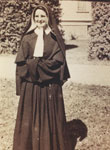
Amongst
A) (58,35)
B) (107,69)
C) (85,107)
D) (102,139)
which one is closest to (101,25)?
(107,69)

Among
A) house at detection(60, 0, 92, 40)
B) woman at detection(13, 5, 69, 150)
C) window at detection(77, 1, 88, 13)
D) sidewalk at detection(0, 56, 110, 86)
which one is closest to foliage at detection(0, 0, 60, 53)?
sidewalk at detection(0, 56, 110, 86)

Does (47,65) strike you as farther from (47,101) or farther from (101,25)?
(101,25)

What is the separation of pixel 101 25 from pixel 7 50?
2820mm

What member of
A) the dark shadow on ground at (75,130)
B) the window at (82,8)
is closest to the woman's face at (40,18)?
the dark shadow on ground at (75,130)

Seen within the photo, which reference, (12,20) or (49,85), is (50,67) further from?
(12,20)

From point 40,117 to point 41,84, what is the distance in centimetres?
35

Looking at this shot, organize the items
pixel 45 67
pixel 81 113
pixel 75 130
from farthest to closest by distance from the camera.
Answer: pixel 81 113 < pixel 75 130 < pixel 45 67

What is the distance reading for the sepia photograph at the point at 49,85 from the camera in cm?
297

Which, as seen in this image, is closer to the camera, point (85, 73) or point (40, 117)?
point (40, 117)

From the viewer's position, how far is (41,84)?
3053 millimetres

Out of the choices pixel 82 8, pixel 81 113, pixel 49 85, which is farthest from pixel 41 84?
pixel 82 8

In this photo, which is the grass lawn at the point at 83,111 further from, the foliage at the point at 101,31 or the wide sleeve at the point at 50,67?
the foliage at the point at 101,31

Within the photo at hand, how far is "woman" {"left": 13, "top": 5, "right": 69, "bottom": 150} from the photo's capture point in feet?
9.59

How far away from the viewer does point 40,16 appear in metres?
2.89
